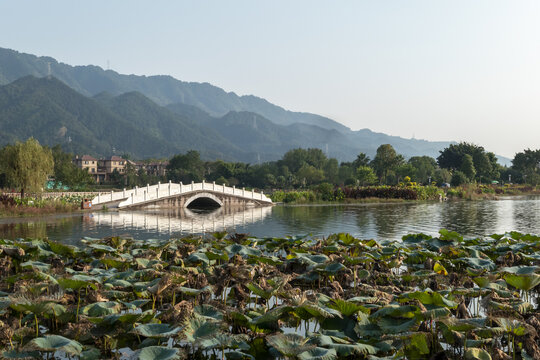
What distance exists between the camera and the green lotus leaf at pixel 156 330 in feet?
16.3

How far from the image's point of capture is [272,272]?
9.15 m

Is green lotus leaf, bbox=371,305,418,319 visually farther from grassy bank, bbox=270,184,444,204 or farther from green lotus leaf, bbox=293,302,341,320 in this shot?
grassy bank, bbox=270,184,444,204

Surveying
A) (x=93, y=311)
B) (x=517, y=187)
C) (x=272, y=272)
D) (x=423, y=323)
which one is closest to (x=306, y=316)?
(x=423, y=323)

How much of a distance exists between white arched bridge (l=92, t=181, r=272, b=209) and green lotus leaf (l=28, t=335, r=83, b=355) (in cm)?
3008

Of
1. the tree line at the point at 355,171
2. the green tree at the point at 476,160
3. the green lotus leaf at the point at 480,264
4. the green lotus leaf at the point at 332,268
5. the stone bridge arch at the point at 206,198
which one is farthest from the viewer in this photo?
the green tree at the point at 476,160

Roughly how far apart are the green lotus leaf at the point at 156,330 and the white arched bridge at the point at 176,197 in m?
30.1

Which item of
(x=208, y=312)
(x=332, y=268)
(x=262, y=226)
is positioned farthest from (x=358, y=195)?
(x=208, y=312)

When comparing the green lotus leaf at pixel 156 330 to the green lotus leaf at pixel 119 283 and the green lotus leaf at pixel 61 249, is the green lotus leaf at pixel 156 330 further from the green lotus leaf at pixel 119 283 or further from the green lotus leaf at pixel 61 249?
the green lotus leaf at pixel 61 249

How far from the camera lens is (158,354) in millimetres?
4605

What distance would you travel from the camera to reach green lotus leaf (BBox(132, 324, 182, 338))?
4.96m

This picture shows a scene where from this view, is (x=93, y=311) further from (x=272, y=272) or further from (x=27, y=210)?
(x=27, y=210)

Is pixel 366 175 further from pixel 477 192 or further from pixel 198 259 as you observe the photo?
pixel 198 259

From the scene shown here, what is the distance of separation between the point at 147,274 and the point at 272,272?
237cm

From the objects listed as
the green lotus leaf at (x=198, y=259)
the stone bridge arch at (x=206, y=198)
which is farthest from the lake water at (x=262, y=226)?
the green lotus leaf at (x=198, y=259)
